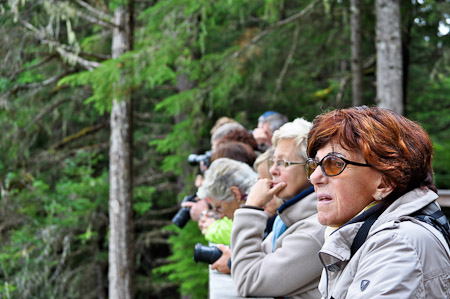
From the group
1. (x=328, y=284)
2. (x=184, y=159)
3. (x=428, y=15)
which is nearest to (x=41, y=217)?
(x=184, y=159)

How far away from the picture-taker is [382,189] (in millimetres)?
1640

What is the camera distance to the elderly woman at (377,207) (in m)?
1.37

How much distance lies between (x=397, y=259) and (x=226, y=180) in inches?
84.7

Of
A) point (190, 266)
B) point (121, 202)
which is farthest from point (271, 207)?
point (121, 202)

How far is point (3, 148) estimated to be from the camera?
40.9 feet

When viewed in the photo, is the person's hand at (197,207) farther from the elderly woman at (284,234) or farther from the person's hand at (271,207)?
the elderly woman at (284,234)

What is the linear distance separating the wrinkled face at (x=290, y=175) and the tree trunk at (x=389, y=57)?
422 centimetres

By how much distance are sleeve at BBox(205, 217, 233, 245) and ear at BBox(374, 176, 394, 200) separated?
194cm

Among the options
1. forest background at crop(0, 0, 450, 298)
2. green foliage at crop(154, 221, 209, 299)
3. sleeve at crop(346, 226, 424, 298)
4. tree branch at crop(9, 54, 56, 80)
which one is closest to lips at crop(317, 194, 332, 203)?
sleeve at crop(346, 226, 424, 298)

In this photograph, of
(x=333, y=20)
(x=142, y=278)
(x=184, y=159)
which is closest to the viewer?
(x=333, y=20)

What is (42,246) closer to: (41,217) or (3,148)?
(41,217)

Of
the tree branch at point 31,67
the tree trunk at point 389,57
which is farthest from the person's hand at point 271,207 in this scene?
the tree branch at point 31,67

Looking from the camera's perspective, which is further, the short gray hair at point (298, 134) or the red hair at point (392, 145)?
the short gray hair at point (298, 134)

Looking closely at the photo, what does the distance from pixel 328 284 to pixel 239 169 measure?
74.4 inches
